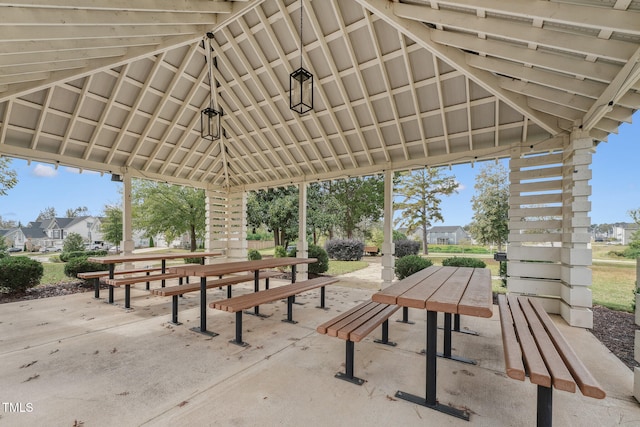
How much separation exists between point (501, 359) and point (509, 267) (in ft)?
8.78

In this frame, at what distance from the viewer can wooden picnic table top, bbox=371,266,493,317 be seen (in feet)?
6.90

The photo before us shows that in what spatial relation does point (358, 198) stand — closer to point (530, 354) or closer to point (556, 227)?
point (556, 227)

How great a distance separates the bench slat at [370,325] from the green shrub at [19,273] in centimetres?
755

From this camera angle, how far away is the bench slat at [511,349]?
1.68 metres

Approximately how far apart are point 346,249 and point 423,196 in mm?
9508

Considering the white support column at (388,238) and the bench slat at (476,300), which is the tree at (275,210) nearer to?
the white support column at (388,238)

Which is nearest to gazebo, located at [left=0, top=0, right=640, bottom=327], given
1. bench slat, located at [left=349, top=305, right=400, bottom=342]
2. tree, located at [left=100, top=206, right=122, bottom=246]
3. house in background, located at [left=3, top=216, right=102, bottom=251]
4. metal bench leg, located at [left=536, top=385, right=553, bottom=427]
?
bench slat, located at [left=349, top=305, right=400, bottom=342]

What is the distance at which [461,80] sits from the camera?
4.83 meters

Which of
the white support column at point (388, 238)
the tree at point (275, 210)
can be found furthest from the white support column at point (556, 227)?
the tree at point (275, 210)

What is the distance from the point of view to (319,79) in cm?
549

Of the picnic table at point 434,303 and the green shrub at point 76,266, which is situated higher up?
the picnic table at point 434,303

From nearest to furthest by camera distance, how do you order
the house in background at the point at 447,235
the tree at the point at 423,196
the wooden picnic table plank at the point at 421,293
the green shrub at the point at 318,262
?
1. the wooden picnic table plank at the point at 421,293
2. the green shrub at the point at 318,262
3. the tree at the point at 423,196
4. the house in background at the point at 447,235

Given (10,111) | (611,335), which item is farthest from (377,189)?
(10,111)

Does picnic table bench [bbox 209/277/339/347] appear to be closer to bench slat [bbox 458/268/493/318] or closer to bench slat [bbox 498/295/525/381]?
bench slat [bbox 458/268/493/318]
